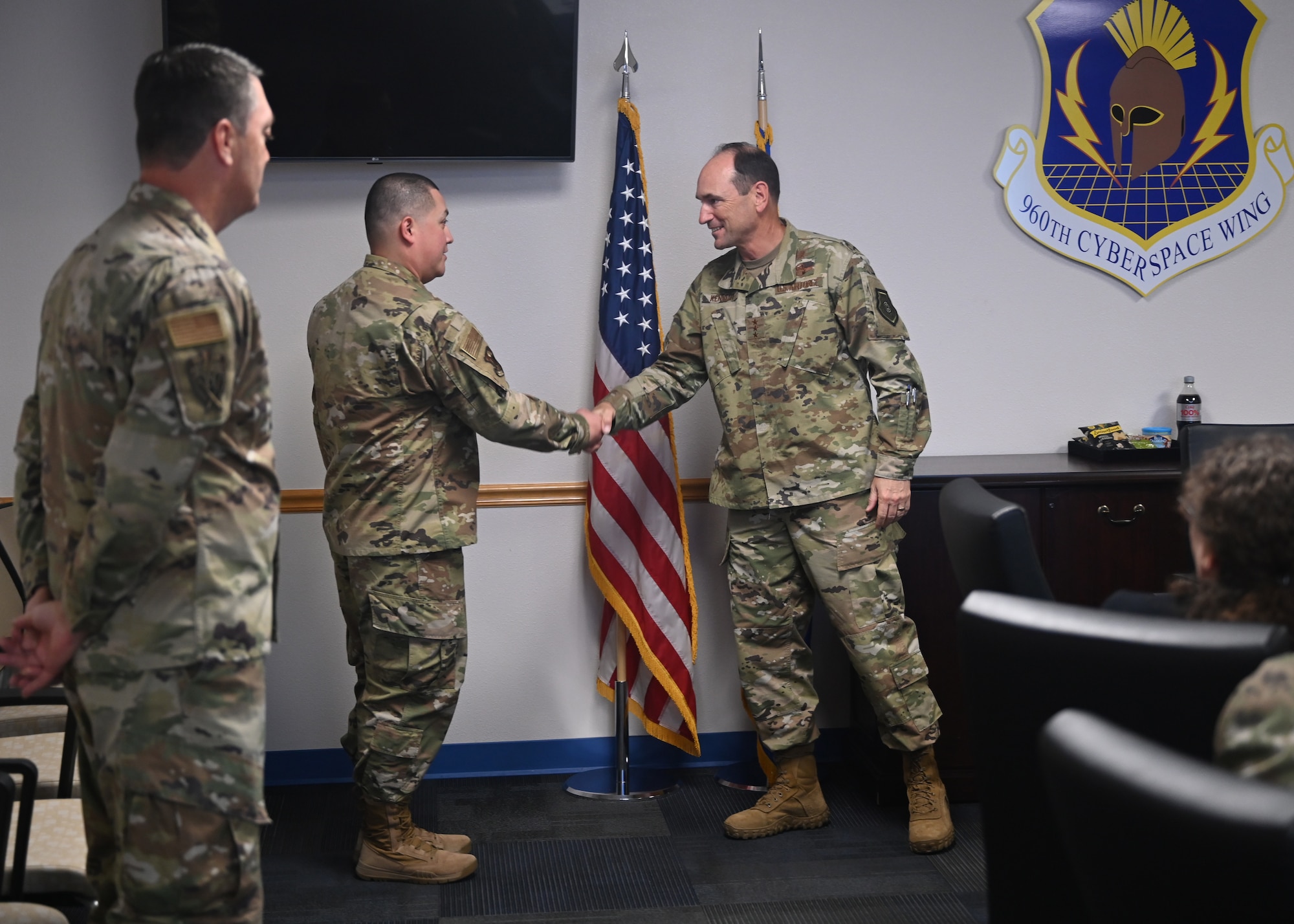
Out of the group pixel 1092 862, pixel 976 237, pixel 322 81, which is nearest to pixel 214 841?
pixel 1092 862

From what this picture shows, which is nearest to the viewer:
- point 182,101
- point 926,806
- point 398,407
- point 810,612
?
point 182,101

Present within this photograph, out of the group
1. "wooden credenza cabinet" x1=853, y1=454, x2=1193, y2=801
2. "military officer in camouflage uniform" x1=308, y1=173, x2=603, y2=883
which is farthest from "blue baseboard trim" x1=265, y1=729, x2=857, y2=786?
"military officer in camouflage uniform" x1=308, y1=173, x2=603, y2=883

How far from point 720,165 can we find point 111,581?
2.03 metres

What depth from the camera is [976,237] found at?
11.8 feet

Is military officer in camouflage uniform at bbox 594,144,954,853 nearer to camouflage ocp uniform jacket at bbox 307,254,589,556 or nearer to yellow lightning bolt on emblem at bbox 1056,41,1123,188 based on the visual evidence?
camouflage ocp uniform jacket at bbox 307,254,589,556

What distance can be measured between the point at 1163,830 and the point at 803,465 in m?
2.17

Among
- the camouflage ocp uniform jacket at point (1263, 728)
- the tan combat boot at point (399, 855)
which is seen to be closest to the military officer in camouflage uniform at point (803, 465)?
the tan combat boot at point (399, 855)

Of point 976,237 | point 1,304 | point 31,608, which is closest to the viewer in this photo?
point 31,608

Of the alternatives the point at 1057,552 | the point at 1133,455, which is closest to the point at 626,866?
the point at 1057,552

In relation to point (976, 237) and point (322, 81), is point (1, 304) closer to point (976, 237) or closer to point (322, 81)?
point (322, 81)

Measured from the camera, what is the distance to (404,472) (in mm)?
2664

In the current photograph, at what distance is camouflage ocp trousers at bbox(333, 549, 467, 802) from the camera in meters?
2.68

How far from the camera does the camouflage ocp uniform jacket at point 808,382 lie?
2947 millimetres

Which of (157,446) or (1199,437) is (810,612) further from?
(157,446)
